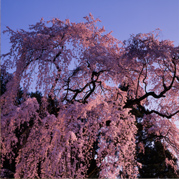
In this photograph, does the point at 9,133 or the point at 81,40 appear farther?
the point at 81,40

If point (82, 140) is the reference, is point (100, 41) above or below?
above

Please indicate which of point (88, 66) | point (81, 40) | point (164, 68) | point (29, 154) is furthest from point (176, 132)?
point (29, 154)

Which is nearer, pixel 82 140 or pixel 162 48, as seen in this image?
pixel 82 140

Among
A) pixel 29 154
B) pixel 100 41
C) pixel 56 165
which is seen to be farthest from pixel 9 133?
pixel 100 41

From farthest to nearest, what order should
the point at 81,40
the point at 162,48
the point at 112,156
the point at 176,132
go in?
the point at 176,132 → the point at 81,40 → the point at 162,48 → the point at 112,156

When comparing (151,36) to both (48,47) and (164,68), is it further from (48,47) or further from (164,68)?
(48,47)

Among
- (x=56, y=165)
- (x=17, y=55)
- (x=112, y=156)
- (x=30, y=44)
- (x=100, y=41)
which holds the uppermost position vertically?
(x=100, y=41)

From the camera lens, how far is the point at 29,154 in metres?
7.58

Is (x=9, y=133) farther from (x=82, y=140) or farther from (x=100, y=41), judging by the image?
(x=100, y=41)

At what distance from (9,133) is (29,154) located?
3.48 ft

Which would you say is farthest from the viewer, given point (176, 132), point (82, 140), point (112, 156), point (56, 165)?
point (176, 132)

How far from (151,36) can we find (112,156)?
17.4ft

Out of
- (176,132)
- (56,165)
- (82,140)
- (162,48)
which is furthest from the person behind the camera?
(176,132)

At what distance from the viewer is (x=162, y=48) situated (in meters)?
8.77
